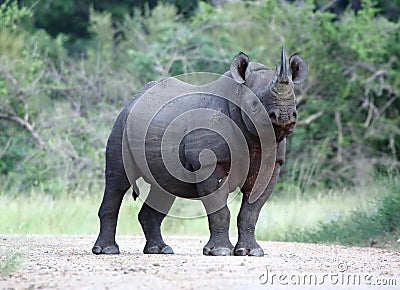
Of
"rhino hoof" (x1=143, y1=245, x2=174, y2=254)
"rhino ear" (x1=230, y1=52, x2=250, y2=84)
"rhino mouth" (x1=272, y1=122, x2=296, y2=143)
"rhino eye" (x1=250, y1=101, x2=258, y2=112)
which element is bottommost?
"rhino hoof" (x1=143, y1=245, x2=174, y2=254)

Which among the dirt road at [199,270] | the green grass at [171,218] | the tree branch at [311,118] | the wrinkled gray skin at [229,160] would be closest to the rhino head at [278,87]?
the wrinkled gray skin at [229,160]

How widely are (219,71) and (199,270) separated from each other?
1562 centimetres

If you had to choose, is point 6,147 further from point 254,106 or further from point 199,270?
point 199,270

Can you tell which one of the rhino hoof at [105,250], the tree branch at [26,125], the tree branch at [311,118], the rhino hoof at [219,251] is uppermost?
the rhino hoof at [219,251]

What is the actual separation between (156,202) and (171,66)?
13.1 metres

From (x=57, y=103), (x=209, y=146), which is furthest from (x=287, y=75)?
(x=57, y=103)

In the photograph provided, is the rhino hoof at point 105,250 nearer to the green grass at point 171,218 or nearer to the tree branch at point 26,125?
the green grass at point 171,218

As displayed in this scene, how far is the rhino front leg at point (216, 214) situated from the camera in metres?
8.71

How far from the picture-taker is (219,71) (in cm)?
2259

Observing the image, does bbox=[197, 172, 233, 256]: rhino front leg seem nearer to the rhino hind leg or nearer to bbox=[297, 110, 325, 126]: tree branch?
the rhino hind leg

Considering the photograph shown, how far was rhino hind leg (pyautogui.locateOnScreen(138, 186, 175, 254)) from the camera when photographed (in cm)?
976

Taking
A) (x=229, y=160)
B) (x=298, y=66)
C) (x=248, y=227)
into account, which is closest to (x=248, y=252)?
(x=248, y=227)

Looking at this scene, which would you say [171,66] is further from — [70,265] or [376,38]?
[70,265]

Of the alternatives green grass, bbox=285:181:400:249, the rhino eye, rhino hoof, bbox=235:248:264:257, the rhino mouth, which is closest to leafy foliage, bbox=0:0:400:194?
green grass, bbox=285:181:400:249
